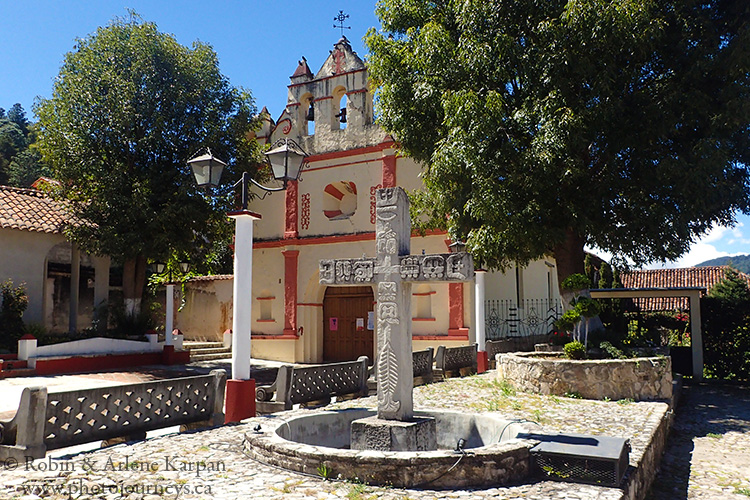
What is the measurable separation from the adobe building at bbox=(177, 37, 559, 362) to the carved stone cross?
1129 centimetres

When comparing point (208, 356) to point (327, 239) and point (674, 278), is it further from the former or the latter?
point (674, 278)

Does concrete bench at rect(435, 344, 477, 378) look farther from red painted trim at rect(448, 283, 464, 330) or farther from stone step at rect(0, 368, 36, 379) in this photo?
stone step at rect(0, 368, 36, 379)

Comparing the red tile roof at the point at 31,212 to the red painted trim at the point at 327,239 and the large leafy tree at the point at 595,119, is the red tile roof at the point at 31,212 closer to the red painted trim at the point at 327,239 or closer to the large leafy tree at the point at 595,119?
the red painted trim at the point at 327,239

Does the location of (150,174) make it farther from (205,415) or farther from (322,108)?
(205,415)

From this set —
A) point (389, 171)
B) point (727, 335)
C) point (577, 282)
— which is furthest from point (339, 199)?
point (727, 335)

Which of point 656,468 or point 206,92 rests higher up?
point 206,92

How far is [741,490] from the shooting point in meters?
6.18

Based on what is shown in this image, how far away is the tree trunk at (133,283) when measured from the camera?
1745 cm

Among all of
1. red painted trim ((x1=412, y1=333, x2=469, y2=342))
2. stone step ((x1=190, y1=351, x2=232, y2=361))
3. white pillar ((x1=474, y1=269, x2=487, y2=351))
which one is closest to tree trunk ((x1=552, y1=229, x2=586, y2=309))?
white pillar ((x1=474, y1=269, x2=487, y2=351))

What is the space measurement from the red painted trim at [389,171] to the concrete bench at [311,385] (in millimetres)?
8210

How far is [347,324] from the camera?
19109mm

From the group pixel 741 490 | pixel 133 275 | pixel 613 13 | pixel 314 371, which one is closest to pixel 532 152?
pixel 613 13

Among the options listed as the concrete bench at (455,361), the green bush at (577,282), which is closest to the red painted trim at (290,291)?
the concrete bench at (455,361)

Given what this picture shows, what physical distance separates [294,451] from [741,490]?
476 centimetres
